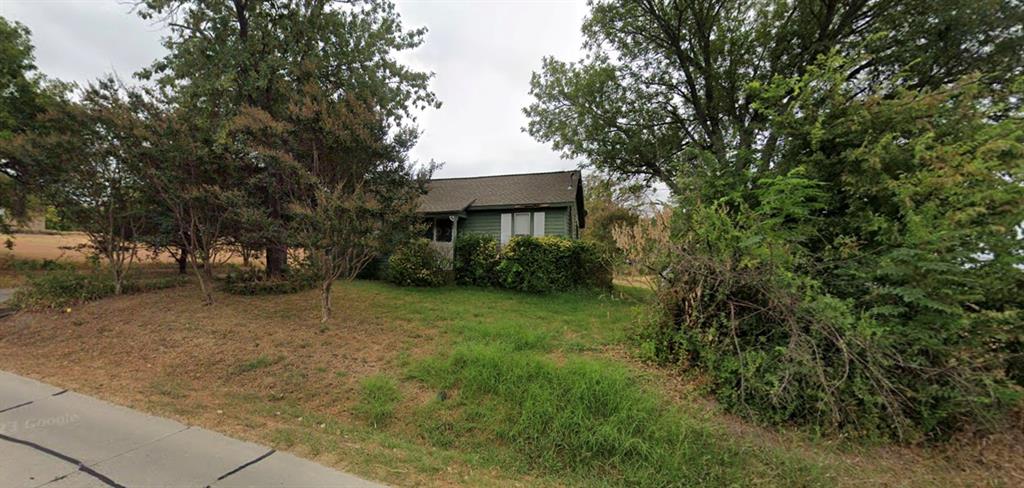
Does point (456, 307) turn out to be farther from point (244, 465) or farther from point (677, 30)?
point (677, 30)

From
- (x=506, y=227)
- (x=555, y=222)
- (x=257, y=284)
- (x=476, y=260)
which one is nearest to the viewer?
(x=257, y=284)

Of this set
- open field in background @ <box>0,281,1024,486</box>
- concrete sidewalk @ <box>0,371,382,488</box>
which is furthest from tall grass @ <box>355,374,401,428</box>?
concrete sidewalk @ <box>0,371,382,488</box>

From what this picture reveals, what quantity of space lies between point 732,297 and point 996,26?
35.9ft

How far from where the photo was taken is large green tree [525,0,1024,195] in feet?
27.9

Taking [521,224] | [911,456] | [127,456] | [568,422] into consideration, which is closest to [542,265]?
[521,224]

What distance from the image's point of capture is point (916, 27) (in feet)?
29.1

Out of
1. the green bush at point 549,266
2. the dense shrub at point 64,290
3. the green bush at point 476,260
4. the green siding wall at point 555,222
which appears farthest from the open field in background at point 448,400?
the green siding wall at point 555,222

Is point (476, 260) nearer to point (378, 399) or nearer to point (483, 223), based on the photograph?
point (483, 223)

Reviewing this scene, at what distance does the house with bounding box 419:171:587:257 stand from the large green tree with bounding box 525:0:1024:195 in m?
1.97

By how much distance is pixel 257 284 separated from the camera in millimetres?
8047

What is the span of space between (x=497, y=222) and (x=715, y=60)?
9217mm

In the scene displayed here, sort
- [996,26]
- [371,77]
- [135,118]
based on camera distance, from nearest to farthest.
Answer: [135,118] → [996,26] → [371,77]

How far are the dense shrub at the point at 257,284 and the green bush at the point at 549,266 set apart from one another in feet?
17.0

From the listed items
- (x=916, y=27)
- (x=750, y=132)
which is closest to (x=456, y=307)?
(x=750, y=132)
